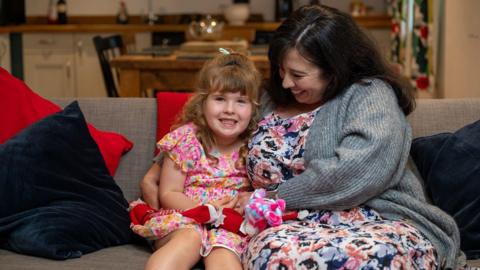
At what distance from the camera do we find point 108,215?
7.00 feet

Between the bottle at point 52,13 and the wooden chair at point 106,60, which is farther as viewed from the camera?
the bottle at point 52,13

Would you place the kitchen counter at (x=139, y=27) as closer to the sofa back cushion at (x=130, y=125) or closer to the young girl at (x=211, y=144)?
the sofa back cushion at (x=130, y=125)

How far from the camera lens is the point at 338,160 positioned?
1961 mm

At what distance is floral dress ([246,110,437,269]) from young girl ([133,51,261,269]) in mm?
82

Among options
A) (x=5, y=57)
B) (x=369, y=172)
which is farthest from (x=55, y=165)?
(x=5, y=57)

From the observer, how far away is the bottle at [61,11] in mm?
6732

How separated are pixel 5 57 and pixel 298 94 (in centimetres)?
470

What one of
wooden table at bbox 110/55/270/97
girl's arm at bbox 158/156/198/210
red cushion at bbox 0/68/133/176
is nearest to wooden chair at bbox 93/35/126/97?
wooden table at bbox 110/55/270/97

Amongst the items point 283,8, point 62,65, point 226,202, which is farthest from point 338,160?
point 62,65

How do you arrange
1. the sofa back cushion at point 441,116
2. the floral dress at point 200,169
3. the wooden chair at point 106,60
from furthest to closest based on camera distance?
the wooden chair at point 106,60, the sofa back cushion at point 441,116, the floral dress at point 200,169

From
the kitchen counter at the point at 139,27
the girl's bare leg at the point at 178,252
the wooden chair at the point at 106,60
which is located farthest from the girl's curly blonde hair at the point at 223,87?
the kitchen counter at the point at 139,27

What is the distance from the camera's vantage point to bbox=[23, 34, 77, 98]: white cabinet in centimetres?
657

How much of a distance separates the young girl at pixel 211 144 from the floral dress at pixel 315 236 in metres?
0.08

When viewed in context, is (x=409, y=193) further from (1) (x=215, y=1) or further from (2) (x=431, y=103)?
(1) (x=215, y=1)
